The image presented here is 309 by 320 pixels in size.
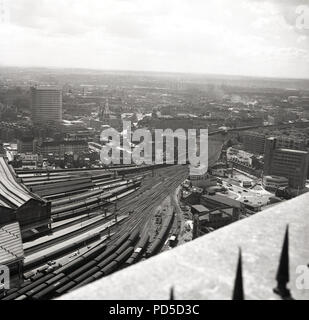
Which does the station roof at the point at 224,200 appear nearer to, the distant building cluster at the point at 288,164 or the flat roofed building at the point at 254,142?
the distant building cluster at the point at 288,164

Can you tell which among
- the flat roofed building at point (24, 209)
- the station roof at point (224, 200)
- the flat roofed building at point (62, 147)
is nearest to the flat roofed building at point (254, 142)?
the flat roofed building at point (62, 147)

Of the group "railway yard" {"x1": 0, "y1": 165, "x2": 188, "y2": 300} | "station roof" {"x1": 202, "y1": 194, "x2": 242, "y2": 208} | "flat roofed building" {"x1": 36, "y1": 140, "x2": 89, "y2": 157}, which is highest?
"flat roofed building" {"x1": 36, "y1": 140, "x2": 89, "y2": 157}

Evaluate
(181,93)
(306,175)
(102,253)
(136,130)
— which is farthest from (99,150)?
(181,93)

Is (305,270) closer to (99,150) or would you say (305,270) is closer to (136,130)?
(99,150)

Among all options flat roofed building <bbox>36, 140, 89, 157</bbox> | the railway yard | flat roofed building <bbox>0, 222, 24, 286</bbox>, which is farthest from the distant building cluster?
flat roofed building <bbox>0, 222, 24, 286</bbox>

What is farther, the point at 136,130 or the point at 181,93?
the point at 181,93

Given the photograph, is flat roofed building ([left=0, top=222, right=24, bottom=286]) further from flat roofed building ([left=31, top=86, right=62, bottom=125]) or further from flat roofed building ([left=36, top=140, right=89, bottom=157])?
flat roofed building ([left=31, top=86, right=62, bottom=125])
